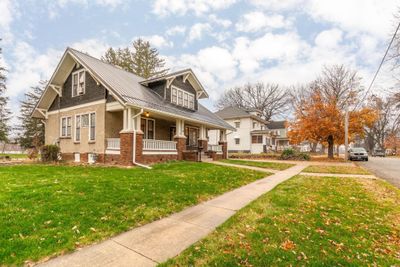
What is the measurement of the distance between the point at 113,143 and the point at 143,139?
178 centimetres

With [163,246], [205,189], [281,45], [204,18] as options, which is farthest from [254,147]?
[163,246]

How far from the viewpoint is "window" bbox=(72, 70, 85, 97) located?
15.1m

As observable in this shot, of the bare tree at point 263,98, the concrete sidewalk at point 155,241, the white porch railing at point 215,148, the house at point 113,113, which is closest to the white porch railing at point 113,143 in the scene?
the house at point 113,113

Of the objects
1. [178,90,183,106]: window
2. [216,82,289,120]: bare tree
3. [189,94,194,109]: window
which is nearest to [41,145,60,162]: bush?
[178,90,183,106]: window

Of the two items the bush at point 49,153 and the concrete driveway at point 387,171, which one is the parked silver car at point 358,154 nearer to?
the concrete driveway at point 387,171

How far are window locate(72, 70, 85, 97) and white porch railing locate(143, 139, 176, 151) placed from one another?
5.93 meters

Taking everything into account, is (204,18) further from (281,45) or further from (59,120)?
(59,120)

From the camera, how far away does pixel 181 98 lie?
17953 millimetres

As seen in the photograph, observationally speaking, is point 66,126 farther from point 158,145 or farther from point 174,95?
point 174,95

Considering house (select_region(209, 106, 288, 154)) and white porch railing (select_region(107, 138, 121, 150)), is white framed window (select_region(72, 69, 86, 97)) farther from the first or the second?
house (select_region(209, 106, 288, 154))

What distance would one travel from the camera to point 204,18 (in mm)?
15969

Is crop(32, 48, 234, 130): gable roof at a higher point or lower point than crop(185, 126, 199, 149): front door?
higher

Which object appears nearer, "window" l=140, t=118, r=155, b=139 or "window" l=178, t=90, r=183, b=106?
"window" l=140, t=118, r=155, b=139

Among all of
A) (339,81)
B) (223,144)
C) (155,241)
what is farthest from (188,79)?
(339,81)
